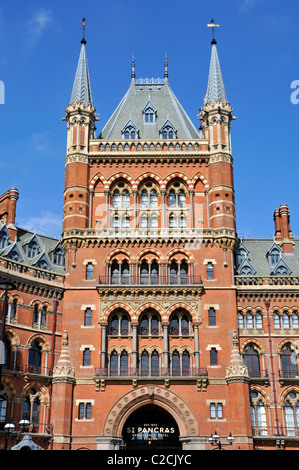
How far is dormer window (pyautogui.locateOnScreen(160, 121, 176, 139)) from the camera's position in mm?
58781

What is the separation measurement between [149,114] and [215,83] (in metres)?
6.96

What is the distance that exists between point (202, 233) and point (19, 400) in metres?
20.3

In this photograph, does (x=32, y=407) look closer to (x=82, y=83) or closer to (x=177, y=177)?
(x=177, y=177)

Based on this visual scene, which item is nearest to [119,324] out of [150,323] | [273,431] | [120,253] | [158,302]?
[150,323]

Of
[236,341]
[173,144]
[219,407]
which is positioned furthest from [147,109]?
[219,407]

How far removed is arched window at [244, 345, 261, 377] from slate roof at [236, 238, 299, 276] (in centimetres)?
706

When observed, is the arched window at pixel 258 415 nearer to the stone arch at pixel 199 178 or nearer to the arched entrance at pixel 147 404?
the arched entrance at pixel 147 404

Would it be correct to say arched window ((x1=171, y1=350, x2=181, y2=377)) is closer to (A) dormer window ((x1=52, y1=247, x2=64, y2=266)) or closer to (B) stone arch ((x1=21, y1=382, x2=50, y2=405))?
(B) stone arch ((x1=21, y1=382, x2=50, y2=405))

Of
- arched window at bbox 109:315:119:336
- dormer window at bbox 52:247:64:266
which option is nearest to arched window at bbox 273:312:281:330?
arched window at bbox 109:315:119:336

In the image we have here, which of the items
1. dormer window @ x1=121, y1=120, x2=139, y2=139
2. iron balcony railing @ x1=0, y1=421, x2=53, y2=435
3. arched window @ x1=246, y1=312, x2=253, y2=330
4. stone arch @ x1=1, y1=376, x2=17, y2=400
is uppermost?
dormer window @ x1=121, y1=120, x2=139, y2=139

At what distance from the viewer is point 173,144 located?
57.0 m

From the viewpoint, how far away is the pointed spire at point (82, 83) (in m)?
58.9

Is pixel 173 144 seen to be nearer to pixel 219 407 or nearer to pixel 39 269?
pixel 39 269

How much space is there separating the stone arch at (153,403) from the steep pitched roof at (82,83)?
89.9 ft
